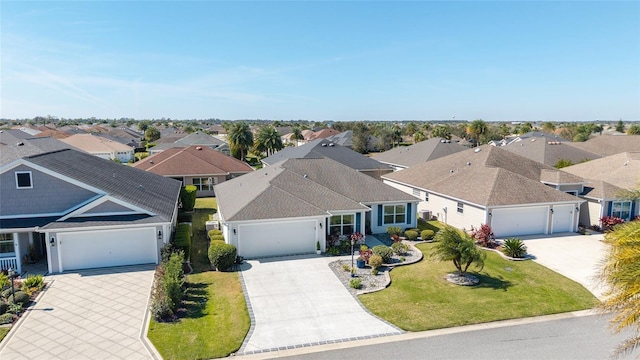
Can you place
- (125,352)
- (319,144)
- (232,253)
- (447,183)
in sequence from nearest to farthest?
1. (125,352)
2. (232,253)
3. (447,183)
4. (319,144)

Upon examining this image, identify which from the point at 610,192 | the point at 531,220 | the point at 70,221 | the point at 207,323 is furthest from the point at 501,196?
the point at 70,221

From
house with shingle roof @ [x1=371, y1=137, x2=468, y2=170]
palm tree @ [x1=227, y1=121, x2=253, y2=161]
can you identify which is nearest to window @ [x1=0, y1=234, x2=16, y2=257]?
house with shingle roof @ [x1=371, y1=137, x2=468, y2=170]

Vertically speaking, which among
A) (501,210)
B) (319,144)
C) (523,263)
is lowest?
(523,263)

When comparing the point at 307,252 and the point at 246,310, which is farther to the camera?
the point at 307,252

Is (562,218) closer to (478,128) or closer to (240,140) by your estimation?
(240,140)

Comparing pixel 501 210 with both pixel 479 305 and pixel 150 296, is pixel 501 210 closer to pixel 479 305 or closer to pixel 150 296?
pixel 479 305

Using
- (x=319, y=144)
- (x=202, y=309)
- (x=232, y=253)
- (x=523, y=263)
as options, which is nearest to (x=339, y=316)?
(x=202, y=309)

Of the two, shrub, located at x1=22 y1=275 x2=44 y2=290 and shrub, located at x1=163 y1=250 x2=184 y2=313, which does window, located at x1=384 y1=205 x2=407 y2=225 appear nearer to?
shrub, located at x1=163 y1=250 x2=184 y2=313

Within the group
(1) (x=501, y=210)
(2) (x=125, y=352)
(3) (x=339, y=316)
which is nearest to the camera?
(2) (x=125, y=352)
